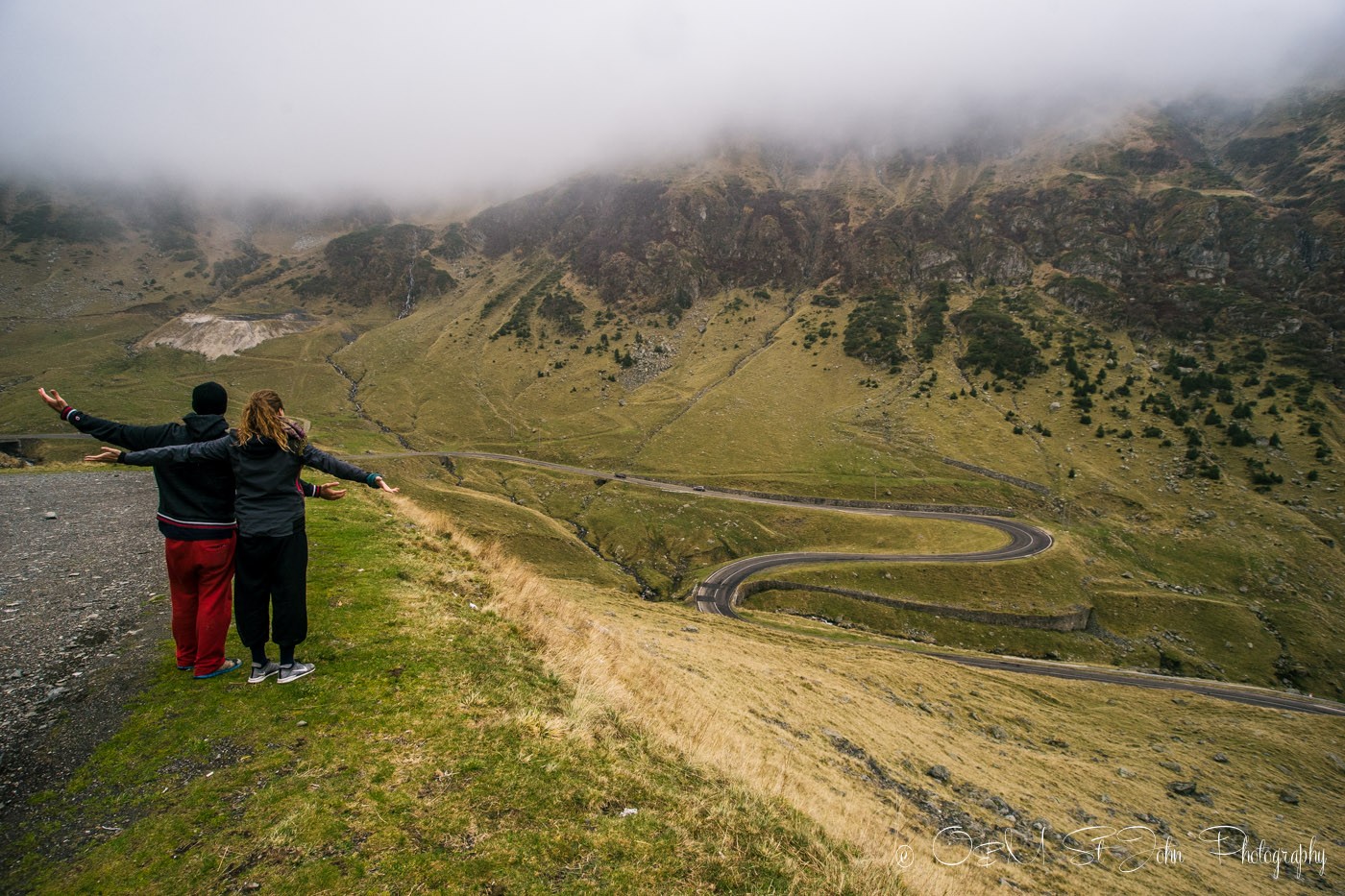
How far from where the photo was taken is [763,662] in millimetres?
25688

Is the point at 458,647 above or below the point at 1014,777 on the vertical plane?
above

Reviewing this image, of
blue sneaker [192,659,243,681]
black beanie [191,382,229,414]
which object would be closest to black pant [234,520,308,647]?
blue sneaker [192,659,243,681]

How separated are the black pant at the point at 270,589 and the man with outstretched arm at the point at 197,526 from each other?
8.5 inches

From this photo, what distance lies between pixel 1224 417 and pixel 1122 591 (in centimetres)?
6556

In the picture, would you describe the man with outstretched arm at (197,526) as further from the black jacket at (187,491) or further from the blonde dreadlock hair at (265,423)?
the blonde dreadlock hair at (265,423)

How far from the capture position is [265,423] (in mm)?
6672

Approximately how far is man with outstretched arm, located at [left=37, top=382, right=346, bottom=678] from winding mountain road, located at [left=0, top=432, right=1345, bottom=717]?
45320 mm

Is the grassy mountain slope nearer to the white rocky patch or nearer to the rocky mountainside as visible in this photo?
the rocky mountainside

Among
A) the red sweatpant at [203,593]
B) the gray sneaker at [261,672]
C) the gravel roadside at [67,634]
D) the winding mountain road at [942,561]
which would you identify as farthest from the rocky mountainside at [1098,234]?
the red sweatpant at [203,593]

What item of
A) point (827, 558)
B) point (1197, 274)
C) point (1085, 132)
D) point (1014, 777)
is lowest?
point (827, 558)

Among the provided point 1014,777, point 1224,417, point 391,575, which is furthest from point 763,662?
point 1224,417

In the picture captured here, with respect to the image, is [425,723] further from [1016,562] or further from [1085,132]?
[1085,132]

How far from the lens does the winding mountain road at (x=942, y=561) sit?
44062 mm

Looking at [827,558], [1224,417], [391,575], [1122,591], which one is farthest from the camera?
[1224,417]
